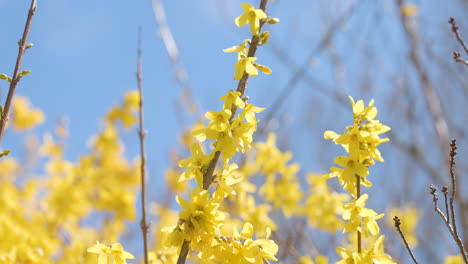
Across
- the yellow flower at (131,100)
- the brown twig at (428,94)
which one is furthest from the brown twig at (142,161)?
the yellow flower at (131,100)

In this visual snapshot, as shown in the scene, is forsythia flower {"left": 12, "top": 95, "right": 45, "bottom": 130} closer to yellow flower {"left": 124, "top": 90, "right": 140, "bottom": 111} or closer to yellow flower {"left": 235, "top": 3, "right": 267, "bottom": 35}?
yellow flower {"left": 124, "top": 90, "right": 140, "bottom": 111}

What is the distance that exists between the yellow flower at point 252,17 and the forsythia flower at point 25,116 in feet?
17.9

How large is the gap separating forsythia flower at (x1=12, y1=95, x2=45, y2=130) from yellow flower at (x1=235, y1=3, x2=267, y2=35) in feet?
17.9

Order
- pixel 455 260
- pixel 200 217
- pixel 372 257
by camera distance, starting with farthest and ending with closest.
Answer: pixel 455 260, pixel 372 257, pixel 200 217

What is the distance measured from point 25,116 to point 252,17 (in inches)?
219

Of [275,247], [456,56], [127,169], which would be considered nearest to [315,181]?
[456,56]

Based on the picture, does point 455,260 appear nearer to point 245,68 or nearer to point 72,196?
point 245,68

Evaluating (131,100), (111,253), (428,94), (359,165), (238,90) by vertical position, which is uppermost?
(428,94)

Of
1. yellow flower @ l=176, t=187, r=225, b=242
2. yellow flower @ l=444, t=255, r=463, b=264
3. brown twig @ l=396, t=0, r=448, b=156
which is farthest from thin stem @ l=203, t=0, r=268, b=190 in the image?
brown twig @ l=396, t=0, r=448, b=156

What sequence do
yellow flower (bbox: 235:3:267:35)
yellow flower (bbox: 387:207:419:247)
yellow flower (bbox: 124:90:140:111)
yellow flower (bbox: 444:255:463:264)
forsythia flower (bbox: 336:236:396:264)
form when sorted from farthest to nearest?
yellow flower (bbox: 124:90:140:111), yellow flower (bbox: 387:207:419:247), yellow flower (bbox: 444:255:463:264), yellow flower (bbox: 235:3:267:35), forsythia flower (bbox: 336:236:396:264)

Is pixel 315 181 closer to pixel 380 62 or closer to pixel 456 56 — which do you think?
pixel 456 56

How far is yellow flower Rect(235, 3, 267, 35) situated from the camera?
174cm

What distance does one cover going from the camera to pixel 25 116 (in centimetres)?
638

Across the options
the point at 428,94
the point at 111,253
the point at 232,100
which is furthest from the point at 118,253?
the point at 428,94
